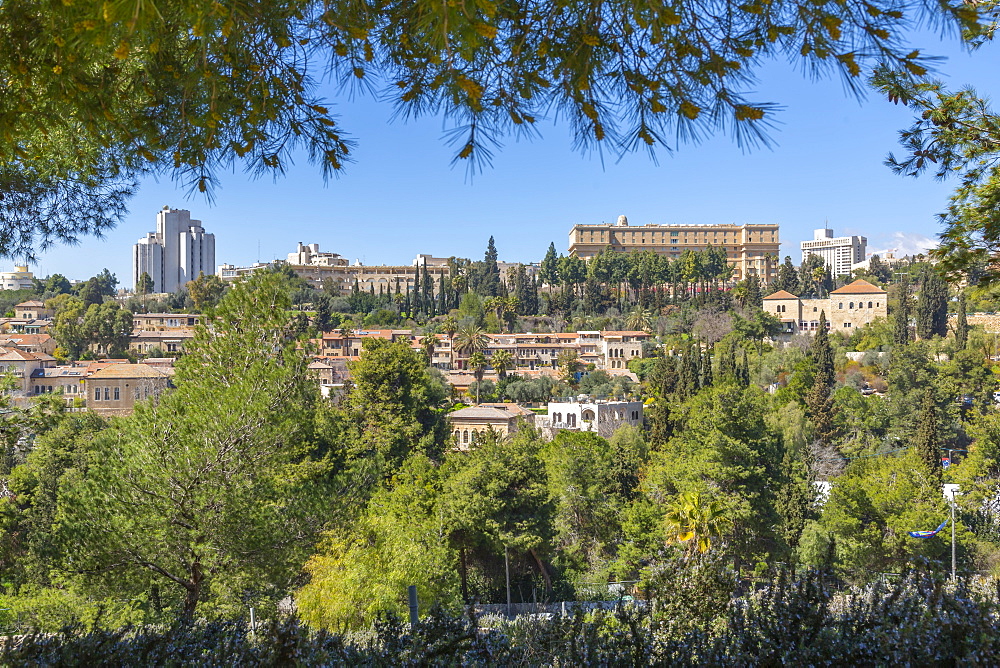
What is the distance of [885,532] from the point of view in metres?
18.4

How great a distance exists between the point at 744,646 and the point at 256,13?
3026 millimetres

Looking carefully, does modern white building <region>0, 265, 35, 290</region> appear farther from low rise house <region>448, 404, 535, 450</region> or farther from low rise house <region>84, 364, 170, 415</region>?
low rise house <region>448, 404, 535, 450</region>

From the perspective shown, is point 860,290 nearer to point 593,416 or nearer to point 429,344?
point 593,416

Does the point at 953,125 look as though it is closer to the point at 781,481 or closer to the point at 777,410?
the point at 781,481

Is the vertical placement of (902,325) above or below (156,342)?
above

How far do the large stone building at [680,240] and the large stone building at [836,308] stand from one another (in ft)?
100

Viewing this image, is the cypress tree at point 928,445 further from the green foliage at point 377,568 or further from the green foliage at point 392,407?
the green foliage at point 377,568

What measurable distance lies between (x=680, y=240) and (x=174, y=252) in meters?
78.8

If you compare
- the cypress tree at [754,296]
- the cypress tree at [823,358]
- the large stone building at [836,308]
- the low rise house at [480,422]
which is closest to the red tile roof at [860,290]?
the large stone building at [836,308]

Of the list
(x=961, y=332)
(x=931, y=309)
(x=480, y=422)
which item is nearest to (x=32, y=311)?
(x=480, y=422)

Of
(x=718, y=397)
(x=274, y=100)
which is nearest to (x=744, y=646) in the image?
(x=274, y=100)

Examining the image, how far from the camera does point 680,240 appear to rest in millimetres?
95375

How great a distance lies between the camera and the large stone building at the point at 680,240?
9319 cm

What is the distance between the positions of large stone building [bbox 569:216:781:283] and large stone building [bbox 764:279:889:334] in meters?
30.5
